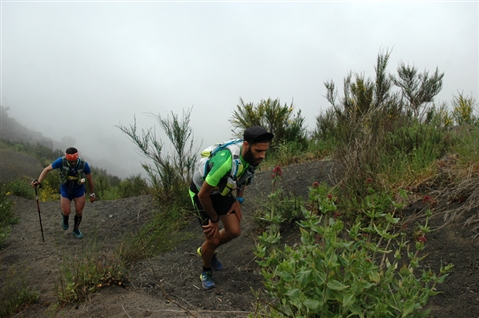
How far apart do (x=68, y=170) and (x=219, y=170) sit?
4.15m

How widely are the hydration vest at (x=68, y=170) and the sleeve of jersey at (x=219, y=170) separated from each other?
4.06 m

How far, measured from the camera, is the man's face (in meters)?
3.67

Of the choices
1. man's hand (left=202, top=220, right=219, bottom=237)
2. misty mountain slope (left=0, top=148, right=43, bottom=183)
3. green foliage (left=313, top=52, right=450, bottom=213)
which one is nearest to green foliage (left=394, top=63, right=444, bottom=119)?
green foliage (left=313, top=52, right=450, bottom=213)

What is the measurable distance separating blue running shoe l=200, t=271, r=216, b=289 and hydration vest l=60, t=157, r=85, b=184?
139 inches

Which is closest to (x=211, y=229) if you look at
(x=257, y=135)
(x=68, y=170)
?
(x=257, y=135)

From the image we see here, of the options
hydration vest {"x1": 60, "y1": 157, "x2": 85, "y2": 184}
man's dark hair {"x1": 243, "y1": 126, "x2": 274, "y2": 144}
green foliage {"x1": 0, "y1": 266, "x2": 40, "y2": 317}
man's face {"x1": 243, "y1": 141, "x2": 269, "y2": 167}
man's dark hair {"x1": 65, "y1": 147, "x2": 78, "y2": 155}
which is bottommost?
green foliage {"x1": 0, "y1": 266, "x2": 40, "y2": 317}

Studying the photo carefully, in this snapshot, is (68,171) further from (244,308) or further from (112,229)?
(244,308)

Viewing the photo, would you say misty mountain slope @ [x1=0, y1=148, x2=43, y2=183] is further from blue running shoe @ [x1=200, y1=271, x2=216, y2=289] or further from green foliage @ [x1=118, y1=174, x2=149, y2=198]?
blue running shoe @ [x1=200, y1=271, x2=216, y2=289]

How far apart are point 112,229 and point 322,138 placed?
605cm

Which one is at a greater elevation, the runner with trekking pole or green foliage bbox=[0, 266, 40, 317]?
the runner with trekking pole

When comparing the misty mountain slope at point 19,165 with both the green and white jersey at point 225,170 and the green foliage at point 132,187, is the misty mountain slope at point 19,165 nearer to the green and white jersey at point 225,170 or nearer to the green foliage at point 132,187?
the green foliage at point 132,187

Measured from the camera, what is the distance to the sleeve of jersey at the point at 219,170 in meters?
3.61

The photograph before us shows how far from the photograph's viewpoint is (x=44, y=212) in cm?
995

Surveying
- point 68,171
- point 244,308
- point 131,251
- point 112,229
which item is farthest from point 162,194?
point 244,308
